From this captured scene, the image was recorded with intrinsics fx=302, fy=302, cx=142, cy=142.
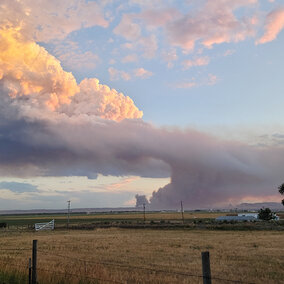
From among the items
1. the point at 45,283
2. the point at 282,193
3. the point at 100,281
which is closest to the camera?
the point at 45,283

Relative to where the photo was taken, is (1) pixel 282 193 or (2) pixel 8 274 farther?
(1) pixel 282 193

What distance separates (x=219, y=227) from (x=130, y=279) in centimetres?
6349

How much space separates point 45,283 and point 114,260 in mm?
13901

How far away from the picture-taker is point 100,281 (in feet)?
42.6

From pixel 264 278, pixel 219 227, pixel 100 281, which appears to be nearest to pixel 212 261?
pixel 264 278

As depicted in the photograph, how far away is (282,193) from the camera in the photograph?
117ft

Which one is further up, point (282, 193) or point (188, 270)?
point (282, 193)

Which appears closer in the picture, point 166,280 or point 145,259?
point 166,280

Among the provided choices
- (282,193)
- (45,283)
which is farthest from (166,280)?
(282,193)

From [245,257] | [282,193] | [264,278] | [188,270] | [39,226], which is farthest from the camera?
[39,226]

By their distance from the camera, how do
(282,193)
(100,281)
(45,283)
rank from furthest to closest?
(282,193)
(100,281)
(45,283)

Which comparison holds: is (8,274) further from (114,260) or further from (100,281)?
(114,260)

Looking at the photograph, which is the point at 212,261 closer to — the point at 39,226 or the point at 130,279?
the point at 130,279

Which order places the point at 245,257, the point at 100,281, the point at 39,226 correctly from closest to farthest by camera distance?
the point at 100,281 < the point at 245,257 < the point at 39,226
